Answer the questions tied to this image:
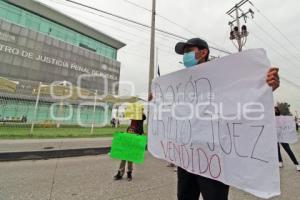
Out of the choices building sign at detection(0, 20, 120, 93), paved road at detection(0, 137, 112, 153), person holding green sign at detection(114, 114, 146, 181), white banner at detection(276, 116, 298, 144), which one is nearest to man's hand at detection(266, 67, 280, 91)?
person holding green sign at detection(114, 114, 146, 181)

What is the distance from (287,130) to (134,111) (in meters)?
4.97

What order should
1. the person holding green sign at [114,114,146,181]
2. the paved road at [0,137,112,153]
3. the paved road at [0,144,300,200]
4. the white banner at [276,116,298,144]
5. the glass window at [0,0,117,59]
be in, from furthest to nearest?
1. the glass window at [0,0,117,59]
2. the paved road at [0,137,112,153]
3. the white banner at [276,116,298,144]
4. the person holding green sign at [114,114,146,181]
5. the paved road at [0,144,300,200]

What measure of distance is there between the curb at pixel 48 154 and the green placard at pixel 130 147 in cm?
385

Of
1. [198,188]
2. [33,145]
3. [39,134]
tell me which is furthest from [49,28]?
[198,188]

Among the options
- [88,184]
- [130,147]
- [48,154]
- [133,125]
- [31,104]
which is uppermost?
[31,104]

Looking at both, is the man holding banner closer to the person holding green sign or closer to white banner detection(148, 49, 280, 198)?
the person holding green sign

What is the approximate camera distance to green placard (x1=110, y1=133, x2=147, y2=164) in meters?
3.54

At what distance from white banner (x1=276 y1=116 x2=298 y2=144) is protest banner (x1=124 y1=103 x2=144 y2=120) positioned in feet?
14.7

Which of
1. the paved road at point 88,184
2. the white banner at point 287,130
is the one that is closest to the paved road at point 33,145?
the paved road at point 88,184

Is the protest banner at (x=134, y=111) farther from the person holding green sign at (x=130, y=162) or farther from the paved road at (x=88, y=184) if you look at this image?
the paved road at (x=88, y=184)

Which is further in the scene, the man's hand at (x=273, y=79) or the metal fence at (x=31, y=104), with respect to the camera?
the metal fence at (x=31, y=104)

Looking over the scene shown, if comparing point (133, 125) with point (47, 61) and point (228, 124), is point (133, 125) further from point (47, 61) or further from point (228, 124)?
point (47, 61)

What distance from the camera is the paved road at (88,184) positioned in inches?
128

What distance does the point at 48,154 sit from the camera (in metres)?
6.51
